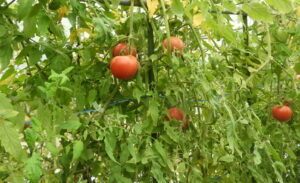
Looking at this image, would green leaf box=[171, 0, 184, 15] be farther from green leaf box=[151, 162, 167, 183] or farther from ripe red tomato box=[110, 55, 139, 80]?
green leaf box=[151, 162, 167, 183]

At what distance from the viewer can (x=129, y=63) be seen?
1.21 m

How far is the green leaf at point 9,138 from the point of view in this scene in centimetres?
71

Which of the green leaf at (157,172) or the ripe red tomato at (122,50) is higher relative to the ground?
the ripe red tomato at (122,50)

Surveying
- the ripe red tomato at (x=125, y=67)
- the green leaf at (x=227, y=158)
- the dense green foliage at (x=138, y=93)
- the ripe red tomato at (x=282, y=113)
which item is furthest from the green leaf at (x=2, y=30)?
the ripe red tomato at (x=282, y=113)

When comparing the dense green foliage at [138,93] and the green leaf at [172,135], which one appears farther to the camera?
the green leaf at [172,135]

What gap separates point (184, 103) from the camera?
1331mm

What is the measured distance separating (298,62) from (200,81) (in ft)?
2.46

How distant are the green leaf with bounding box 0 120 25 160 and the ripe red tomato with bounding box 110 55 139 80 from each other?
52cm

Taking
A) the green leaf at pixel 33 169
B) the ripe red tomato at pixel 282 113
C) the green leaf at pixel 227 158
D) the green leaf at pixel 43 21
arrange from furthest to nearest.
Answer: the ripe red tomato at pixel 282 113, the green leaf at pixel 227 158, the green leaf at pixel 43 21, the green leaf at pixel 33 169

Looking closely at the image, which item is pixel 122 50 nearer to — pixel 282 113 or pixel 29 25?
pixel 29 25

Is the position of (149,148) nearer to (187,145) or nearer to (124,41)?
(187,145)

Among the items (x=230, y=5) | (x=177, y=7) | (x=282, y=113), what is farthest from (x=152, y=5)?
(x=282, y=113)

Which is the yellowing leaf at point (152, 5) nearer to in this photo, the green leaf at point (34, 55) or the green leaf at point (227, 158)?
the green leaf at point (34, 55)

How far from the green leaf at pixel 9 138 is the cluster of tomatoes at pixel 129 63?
517 mm
